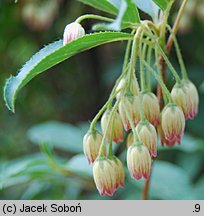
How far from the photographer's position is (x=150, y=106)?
1.29 meters

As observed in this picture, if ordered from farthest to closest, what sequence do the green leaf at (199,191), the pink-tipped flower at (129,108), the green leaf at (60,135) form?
the green leaf at (60,135)
the green leaf at (199,191)
the pink-tipped flower at (129,108)

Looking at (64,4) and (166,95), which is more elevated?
(64,4)

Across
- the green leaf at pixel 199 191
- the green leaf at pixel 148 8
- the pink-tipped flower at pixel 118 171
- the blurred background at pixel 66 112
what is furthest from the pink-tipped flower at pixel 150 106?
the green leaf at pixel 199 191

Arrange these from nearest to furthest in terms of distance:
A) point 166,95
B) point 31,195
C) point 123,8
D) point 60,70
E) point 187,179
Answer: point 123,8, point 166,95, point 187,179, point 31,195, point 60,70

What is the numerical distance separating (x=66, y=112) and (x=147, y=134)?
6.96ft

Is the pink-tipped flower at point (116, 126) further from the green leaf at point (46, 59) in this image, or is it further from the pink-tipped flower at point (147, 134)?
the green leaf at point (46, 59)

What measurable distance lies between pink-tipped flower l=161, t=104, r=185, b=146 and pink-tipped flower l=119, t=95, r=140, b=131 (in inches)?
2.5

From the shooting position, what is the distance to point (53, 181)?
227 cm

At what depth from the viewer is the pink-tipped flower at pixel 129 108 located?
126cm

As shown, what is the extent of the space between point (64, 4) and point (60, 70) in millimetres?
512
